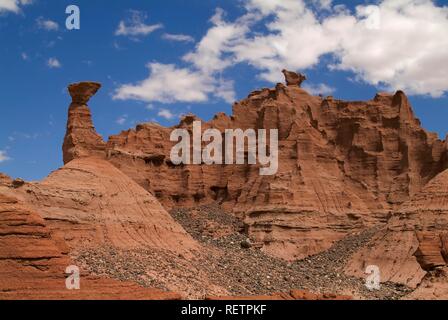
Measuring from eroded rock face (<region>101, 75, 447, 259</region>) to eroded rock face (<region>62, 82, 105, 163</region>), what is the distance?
86.0 ft

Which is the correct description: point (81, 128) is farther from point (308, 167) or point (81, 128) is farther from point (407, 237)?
point (308, 167)

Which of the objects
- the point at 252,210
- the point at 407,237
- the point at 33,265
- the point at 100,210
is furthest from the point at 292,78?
the point at 33,265

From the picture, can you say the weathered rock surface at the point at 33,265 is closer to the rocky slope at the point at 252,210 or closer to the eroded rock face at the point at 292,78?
the rocky slope at the point at 252,210

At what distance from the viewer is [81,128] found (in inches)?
2151

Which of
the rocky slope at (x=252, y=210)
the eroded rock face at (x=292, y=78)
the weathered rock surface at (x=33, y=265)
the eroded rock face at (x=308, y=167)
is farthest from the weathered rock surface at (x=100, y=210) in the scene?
the eroded rock face at (x=292, y=78)

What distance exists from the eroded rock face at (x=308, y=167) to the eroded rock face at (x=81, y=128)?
2620 centimetres

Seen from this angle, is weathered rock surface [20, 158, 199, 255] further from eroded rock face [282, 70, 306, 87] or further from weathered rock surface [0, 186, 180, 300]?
eroded rock face [282, 70, 306, 87]

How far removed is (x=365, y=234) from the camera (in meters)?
74.8

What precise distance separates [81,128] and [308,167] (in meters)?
35.2

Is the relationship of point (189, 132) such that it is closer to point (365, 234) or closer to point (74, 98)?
point (365, 234)

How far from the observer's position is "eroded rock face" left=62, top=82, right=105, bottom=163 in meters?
53.7

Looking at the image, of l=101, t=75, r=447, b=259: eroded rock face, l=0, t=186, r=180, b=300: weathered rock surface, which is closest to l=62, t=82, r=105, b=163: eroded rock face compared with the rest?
l=0, t=186, r=180, b=300: weathered rock surface

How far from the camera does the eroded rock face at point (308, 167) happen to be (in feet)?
257
